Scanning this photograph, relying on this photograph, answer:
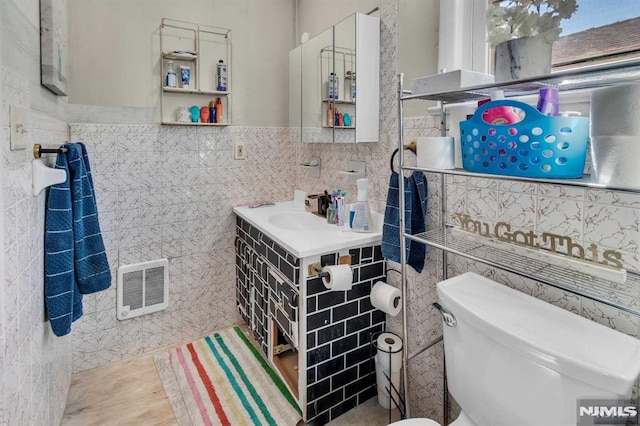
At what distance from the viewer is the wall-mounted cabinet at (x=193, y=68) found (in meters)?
2.01

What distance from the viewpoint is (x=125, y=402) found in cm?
176

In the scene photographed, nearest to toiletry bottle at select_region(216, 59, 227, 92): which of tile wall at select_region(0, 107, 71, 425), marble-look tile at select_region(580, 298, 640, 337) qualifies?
tile wall at select_region(0, 107, 71, 425)

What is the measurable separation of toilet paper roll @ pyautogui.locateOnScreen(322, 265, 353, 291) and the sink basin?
0.64m

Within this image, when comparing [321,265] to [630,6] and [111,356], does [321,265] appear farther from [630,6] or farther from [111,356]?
[111,356]

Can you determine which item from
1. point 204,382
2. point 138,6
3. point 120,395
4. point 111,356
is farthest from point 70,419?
point 138,6

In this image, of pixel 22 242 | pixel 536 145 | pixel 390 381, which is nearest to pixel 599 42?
pixel 536 145

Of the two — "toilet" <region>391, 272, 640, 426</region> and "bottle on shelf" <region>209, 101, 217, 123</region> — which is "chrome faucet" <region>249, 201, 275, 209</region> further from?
"toilet" <region>391, 272, 640, 426</region>

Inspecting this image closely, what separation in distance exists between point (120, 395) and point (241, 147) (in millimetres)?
1561

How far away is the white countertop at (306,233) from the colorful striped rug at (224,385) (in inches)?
32.4

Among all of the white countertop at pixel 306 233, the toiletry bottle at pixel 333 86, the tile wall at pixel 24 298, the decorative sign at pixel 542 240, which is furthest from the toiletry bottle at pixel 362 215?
the tile wall at pixel 24 298

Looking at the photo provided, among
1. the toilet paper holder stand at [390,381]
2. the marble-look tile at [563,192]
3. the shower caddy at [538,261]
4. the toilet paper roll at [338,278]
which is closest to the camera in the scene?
the shower caddy at [538,261]

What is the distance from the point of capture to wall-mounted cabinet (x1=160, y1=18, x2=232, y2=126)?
79.2 inches

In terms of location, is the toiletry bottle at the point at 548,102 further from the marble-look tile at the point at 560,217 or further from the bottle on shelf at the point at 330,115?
the bottle on shelf at the point at 330,115

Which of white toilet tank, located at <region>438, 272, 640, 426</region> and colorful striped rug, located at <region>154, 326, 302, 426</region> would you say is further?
colorful striped rug, located at <region>154, 326, 302, 426</region>
